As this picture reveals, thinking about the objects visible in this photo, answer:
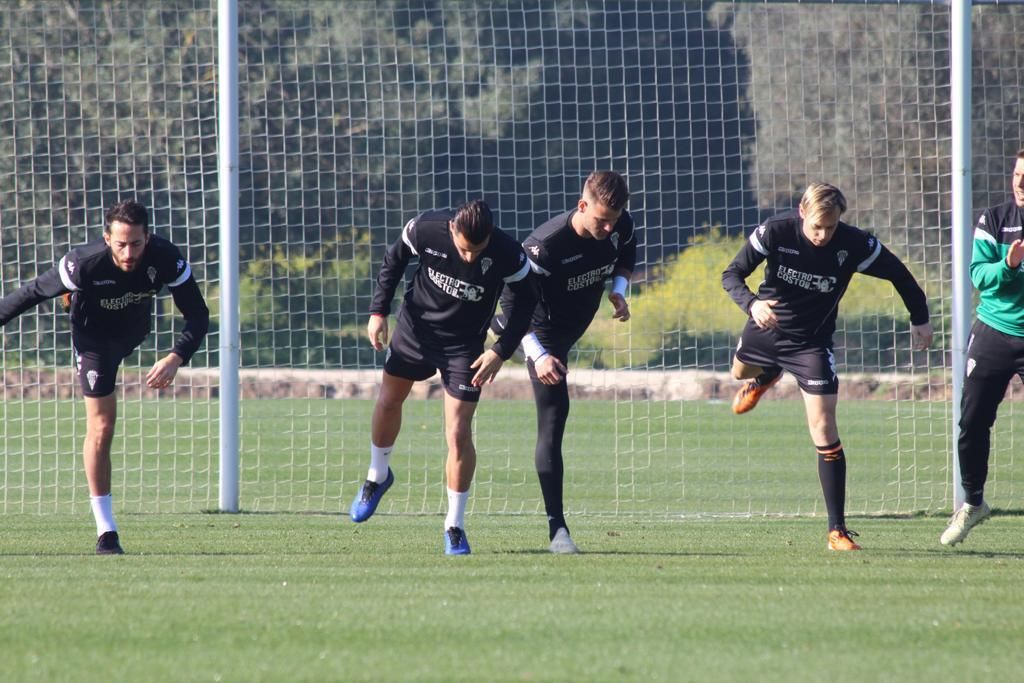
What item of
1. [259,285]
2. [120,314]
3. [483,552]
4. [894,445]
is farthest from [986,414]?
[259,285]

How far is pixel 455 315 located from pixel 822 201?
2123 mm

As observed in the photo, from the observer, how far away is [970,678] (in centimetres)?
462

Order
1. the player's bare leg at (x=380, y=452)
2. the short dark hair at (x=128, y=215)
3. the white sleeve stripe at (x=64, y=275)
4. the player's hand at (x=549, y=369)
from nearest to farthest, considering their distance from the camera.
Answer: the short dark hair at (x=128, y=215) → the white sleeve stripe at (x=64, y=275) → the player's hand at (x=549, y=369) → the player's bare leg at (x=380, y=452)

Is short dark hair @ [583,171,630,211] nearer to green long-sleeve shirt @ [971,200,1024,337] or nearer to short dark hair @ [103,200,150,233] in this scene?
green long-sleeve shirt @ [971,200,1024,337]

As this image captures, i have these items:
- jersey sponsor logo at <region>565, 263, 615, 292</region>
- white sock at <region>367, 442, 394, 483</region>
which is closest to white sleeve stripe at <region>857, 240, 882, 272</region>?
jersey sponsor logo at <region>565, 263, 615, 292</region>

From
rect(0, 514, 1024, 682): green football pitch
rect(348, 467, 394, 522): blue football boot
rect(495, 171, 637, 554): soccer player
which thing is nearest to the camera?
rect(0, 514, 1024, 682): green football pitch

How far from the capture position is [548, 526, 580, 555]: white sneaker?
7.82 m

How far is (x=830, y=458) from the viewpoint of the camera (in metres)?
8.14

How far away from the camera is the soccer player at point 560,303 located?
7.79 meters

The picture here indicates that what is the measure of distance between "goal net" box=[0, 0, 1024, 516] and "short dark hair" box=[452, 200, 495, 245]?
13.3ft

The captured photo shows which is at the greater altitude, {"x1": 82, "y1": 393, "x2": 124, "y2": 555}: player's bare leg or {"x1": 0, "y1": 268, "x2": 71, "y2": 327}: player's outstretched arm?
{"x1": 0, "y1": 268, "x2": 71, "y2": 327}: player's outstretched arm

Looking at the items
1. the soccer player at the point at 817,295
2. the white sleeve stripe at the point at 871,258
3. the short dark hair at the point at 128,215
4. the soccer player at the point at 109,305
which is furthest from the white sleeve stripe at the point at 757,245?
the short dark hair at the point at 128,215

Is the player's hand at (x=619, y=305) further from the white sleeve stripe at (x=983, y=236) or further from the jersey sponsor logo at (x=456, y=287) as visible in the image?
the white sleeve stripe at (x=983, y=236)

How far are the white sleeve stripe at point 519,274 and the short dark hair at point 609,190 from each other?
20.8 inches
